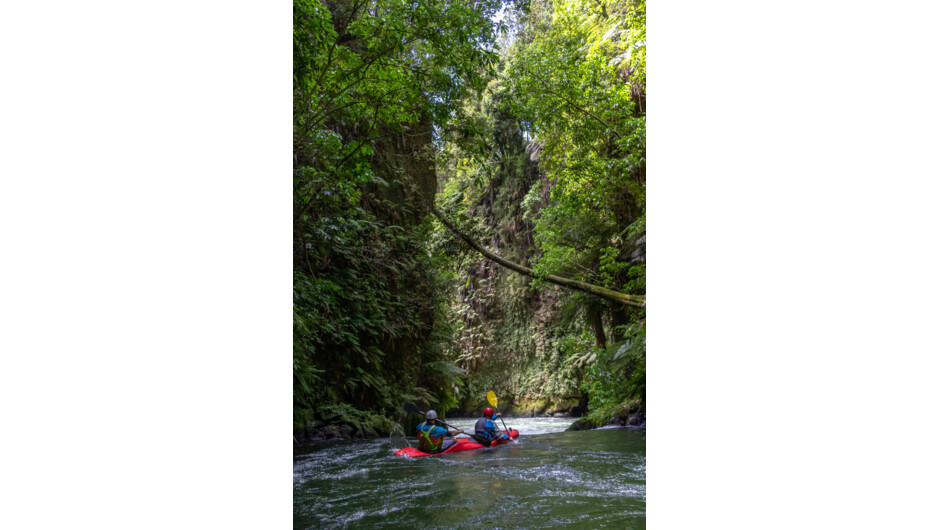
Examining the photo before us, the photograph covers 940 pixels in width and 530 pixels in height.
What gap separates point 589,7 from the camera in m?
5.25

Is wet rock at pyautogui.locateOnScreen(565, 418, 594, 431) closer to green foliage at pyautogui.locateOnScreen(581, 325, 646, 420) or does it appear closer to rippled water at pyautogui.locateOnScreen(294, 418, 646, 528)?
green foliage at pyautogui.locateOnScreen(581, 325, 646, 420)

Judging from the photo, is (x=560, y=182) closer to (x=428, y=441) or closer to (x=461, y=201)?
(x=461, y=201)

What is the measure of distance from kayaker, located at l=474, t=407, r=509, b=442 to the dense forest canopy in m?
0.90

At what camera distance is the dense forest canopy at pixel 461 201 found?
3.69 m

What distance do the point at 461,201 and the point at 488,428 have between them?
8.48 feet

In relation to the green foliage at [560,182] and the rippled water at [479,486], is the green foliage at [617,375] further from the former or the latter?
the rippled water at [479,486]

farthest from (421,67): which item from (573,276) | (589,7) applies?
(573,276)

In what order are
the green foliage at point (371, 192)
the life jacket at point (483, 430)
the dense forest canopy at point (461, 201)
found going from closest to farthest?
1. the green foliage at point (371, 192)
2. the dense forest canopy at point (461, 201)
3. the life jacket at point (483, 430)

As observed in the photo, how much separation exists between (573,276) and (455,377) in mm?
2094

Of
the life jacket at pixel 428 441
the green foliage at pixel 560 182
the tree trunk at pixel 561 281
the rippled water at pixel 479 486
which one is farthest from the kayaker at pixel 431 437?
the tree trunk at pixel 561 281

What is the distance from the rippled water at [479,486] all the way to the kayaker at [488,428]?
8.7 inches
